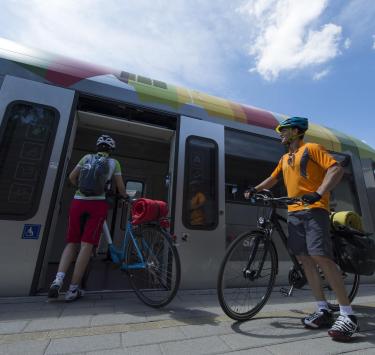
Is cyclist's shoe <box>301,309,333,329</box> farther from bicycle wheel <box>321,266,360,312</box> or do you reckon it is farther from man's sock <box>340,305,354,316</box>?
bicycle wheel <box>321,266,360,312</box>

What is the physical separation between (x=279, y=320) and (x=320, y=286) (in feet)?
1.41

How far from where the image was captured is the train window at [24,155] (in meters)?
2.59

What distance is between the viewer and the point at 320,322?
212 cm

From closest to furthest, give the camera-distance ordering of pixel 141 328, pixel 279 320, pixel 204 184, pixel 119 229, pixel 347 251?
pixel 141 328
pixel 279 320
pixel 347 251
pixel 204 184
pixel 119 229

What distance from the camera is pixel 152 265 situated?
8.77 feet

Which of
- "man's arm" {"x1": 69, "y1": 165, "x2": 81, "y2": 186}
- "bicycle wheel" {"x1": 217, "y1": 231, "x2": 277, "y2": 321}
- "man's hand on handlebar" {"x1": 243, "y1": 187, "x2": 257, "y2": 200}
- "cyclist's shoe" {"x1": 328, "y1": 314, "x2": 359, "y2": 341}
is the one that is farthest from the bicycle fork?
"man's arm" {"x1": 69, "y1": 165, "x2": 81, "y2": 186}

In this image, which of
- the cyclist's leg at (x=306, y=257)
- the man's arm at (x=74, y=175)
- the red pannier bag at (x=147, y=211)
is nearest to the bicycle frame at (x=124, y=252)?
the red pannier bag at (x=147, y=211)

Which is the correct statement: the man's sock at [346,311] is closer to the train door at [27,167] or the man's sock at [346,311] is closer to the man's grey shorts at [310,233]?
the man's grey shorts at [310,233]

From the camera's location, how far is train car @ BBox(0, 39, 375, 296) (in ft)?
8.60

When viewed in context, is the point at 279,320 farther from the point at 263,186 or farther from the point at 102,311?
the point at 102,311

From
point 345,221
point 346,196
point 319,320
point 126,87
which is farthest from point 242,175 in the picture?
point 319,320

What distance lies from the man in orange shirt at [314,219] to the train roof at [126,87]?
1460mm

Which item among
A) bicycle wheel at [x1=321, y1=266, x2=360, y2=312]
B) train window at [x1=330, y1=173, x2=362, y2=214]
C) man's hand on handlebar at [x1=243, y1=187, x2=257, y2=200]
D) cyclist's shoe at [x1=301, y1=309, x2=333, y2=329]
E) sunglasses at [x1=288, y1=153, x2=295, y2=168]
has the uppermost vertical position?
train window at [x1=330, y1=173, x2=362, y2=214]

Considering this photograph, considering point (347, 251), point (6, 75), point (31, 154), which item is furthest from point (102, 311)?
point (6, 75)
